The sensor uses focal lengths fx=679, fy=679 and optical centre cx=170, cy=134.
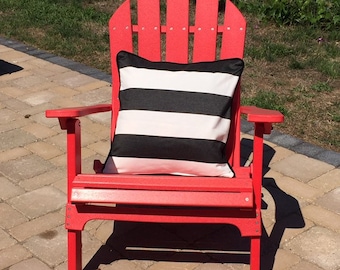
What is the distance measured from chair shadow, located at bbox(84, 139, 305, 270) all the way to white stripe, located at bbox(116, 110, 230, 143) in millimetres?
540

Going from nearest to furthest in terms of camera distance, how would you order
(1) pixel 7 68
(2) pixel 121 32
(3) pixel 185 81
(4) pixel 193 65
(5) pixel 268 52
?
(3) pixel 185 81
(4) pixel 193 65
(2) pixel 121 32
(1) pixel 7 68
(5) pixel 268 52

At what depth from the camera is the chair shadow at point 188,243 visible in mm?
3295

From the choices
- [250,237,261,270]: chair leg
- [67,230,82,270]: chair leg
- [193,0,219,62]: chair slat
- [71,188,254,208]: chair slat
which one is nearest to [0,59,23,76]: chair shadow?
[193,0,219,62]: chair slat

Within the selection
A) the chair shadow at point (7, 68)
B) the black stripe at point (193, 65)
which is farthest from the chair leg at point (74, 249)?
the chair shadow at point (7, 68)

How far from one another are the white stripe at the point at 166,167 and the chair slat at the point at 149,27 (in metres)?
0.78

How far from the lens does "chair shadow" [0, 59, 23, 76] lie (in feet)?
19.4

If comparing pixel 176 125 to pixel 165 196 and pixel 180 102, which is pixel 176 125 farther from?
pixel 165 196

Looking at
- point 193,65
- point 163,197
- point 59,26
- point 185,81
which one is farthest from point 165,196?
point 59,26

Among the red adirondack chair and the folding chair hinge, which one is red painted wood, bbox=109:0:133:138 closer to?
the red adirondack chair

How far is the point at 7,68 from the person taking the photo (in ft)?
19.7

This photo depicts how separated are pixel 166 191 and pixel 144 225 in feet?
2.42

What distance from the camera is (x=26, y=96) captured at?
211 inches

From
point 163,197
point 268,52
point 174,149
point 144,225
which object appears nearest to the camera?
point 163,197

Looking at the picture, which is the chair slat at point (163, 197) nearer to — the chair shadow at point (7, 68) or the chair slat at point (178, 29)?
the chair slat at point (178, 29)
